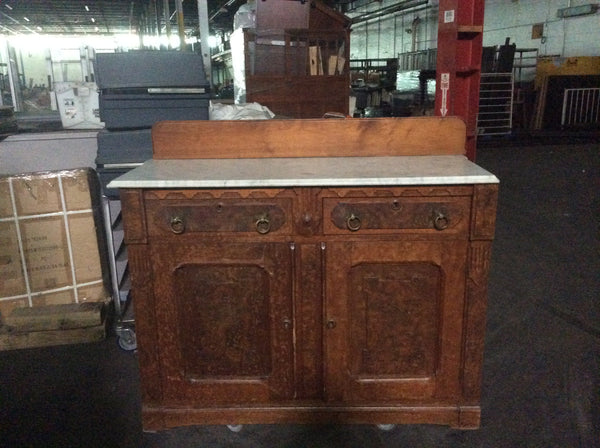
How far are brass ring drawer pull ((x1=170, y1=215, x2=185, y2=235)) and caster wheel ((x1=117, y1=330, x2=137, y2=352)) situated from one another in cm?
97

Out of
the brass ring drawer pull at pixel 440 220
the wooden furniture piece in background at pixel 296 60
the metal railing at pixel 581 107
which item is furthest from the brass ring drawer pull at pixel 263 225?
the metal railing at pixel 581 107

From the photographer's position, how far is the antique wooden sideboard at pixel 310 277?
61.1 inches

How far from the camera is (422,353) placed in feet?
5.57

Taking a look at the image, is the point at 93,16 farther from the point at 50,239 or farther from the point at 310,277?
the point at 310,277

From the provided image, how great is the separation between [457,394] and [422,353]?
198 mm

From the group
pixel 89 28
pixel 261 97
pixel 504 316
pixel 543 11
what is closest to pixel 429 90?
pixel 543 11

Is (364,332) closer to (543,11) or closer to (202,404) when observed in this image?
(202,404)

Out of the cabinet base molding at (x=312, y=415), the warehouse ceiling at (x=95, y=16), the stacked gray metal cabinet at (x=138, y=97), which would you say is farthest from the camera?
the warehouse ceiling at (x=95, y=16)

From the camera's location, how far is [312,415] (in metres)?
1.75

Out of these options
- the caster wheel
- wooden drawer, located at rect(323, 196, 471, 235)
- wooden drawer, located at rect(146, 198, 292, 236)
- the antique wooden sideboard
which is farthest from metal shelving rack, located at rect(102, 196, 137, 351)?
wooden drawer, located at rect(323, 196, 471, 235)

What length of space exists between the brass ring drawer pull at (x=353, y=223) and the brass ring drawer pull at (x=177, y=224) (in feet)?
1.64

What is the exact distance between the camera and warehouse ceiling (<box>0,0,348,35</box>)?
11.2 m

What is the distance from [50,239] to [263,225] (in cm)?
143

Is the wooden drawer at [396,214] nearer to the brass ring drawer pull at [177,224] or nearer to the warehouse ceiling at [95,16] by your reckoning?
the brass ring drawer pull at [177,224]
